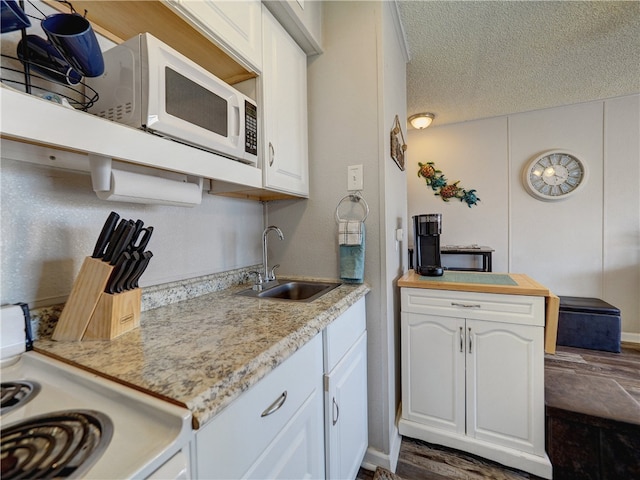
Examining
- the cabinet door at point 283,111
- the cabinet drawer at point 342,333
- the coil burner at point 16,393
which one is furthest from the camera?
the cabinet door at point 283,111

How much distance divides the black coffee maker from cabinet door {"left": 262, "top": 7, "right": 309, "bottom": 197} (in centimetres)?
83

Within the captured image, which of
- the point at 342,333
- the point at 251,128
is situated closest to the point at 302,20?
the point at 251,128

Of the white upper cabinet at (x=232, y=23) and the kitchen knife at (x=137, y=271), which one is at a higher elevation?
the white upper cabinet at (x=232, y=23)

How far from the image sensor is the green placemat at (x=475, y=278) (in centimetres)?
153

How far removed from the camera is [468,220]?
11.8 feet

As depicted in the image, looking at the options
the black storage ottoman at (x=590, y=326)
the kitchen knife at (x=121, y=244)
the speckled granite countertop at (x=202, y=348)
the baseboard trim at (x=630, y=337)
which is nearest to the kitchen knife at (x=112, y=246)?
the kitchen knife at (x=121, y=244)

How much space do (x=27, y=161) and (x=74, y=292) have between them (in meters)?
0.38

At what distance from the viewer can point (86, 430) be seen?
0.42 m

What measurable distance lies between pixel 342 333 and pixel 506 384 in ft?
3.20

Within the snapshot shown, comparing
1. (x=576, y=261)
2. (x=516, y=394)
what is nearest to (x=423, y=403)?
(x=516, y=394)

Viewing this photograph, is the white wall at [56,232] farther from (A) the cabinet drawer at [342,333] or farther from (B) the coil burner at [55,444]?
(A) the cabinet drawer at [342,333]

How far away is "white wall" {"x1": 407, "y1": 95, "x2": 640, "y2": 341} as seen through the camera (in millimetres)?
2961

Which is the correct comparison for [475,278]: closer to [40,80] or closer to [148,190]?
[148,190]

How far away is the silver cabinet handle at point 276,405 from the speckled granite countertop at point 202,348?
0.35ft
